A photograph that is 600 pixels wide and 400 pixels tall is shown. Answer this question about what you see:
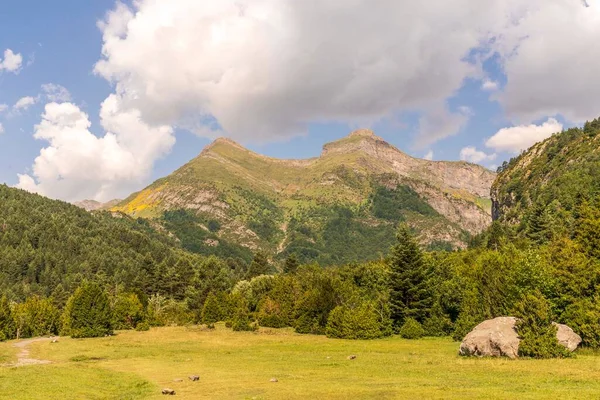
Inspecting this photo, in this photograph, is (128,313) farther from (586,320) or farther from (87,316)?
(586,320)

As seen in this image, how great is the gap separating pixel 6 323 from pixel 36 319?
313 inches

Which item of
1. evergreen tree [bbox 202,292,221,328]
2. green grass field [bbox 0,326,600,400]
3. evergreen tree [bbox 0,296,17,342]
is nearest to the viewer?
green grass field [bbox 0,326,600,400]

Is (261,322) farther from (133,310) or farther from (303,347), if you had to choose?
(303,347)

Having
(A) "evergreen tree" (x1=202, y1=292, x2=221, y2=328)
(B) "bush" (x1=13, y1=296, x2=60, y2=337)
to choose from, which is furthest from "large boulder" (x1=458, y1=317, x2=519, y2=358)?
(B) "bush" (x1=13, y1=296, x2=60, y2=337)

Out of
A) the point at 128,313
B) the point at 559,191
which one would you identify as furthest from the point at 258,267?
the point at 559,191

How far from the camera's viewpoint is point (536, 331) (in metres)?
35.0

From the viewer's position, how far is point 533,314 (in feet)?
116

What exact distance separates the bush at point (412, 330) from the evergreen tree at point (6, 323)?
63530mm

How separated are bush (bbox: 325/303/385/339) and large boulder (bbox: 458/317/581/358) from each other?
2365 centimetres

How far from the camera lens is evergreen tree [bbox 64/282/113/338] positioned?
227ft

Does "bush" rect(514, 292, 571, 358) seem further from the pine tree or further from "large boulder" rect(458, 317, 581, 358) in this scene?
the pine tree

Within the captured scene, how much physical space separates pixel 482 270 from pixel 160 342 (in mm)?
45943

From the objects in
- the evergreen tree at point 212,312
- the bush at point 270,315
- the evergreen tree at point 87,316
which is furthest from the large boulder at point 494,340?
the evergreen tree at point 212,312

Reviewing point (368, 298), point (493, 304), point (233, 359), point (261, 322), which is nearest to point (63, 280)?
point (261, 322)
